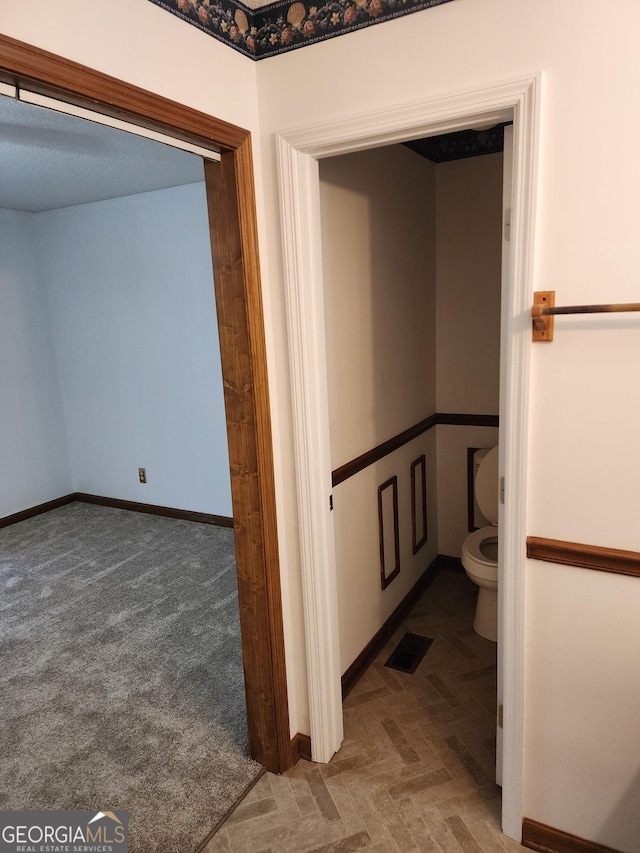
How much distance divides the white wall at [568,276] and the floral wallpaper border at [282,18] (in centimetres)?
3

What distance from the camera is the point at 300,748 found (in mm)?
2088

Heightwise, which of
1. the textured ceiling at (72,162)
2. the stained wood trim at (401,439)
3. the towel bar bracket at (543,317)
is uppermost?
the textured ceiling at (72,162)

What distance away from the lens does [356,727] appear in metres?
2.22

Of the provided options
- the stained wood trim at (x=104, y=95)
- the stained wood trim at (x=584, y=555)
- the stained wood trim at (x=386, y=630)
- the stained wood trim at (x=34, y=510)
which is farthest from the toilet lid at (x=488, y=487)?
the stained wood trim at (x=34, y=510)

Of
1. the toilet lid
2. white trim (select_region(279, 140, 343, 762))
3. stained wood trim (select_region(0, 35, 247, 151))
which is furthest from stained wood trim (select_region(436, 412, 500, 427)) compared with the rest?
stained wood trim (select_region(0, 35, 247, 151))

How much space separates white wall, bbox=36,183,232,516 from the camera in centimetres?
407

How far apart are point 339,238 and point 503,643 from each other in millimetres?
1477

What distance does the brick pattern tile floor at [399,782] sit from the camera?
1754 mm

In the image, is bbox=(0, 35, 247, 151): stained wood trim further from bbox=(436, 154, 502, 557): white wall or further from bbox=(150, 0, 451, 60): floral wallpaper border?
bbox=(436, 154, 502, 557): white wall

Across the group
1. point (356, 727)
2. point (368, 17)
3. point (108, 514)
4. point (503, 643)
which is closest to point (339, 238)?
point (368, 17)

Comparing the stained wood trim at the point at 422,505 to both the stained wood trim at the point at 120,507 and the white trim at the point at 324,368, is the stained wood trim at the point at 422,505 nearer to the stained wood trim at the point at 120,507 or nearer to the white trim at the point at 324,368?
the white trim at the point at 324,368

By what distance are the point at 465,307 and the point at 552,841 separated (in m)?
2.33

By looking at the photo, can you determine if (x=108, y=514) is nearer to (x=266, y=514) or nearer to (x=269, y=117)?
(x=266, y=514)

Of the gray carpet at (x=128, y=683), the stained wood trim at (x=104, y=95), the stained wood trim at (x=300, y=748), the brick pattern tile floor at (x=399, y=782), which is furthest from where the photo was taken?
the stained wood trim at (x=300, y=748)
